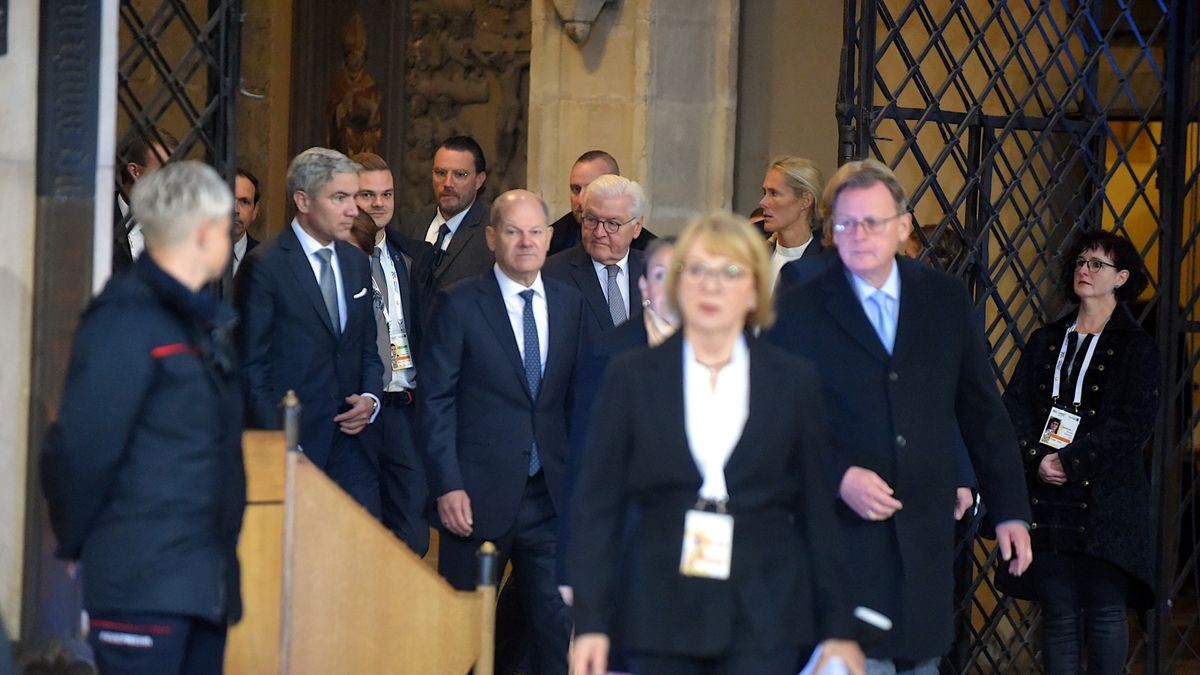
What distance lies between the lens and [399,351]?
21.9 feet

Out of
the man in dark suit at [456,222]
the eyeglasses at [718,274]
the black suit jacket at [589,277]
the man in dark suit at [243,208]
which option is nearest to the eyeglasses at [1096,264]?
the black suit jacket at [589,277]

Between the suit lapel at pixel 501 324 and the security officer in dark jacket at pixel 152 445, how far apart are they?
1.99 meters

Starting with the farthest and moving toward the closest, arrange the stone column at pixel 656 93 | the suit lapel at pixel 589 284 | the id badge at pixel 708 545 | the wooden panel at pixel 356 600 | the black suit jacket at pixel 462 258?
the stone column at pixel 656 93 → the black suit jacket at pixel 462 258 → the suit lapel at pixel 589 284 → the wooden panel at pixel 356 600 → the id badge at pixel 708 545

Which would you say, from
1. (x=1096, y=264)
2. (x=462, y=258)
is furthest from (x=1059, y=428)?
(x=462, y=258)

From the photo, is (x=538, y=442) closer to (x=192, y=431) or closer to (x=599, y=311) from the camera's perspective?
(x=599, y=311)

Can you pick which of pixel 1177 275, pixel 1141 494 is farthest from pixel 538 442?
pixel 1177 275

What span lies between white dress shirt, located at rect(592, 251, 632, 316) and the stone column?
1732mm

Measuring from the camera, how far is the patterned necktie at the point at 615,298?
255 inches

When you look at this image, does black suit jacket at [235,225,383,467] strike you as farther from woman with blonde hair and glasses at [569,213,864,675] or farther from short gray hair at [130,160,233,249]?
woman with blonde hair and glasses at [569,213,864,675]

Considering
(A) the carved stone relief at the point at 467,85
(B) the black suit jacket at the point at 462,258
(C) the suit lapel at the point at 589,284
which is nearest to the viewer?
(C) the suit lapel at the point at 589,284

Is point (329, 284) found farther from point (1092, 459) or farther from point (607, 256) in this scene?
point (1092, 459)

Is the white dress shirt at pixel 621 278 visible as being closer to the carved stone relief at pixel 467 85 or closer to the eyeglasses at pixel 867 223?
the eyeglasses at pixel 867 223

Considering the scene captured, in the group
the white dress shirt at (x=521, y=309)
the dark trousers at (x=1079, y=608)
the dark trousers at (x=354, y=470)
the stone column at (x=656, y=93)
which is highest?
the stone column at (x=656, y=93)

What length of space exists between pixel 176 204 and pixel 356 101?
7.05 meters
